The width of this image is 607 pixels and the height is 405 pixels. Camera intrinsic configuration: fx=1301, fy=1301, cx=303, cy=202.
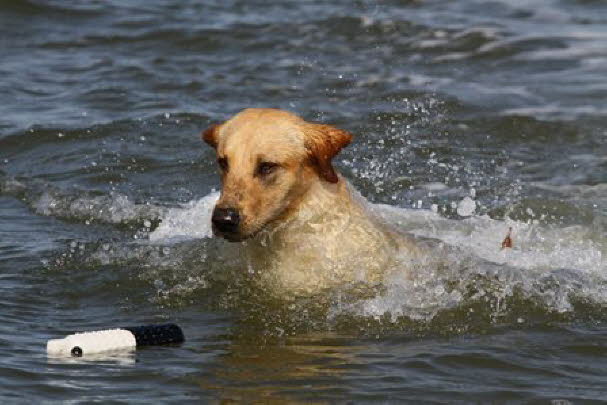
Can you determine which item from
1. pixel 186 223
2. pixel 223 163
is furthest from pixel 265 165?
pixel 186 223

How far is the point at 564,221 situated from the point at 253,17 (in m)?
7.76

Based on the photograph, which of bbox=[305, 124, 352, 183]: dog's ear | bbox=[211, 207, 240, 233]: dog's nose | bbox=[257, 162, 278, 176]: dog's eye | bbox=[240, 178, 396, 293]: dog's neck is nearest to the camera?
bbox=[211, 207, 240, 233]: dog's nose

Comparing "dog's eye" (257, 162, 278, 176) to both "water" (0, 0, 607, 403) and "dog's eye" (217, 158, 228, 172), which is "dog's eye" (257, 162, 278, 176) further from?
"water" (0, 0, 607, 403)

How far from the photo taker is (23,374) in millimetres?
6469

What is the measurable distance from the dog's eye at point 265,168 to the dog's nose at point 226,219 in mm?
311

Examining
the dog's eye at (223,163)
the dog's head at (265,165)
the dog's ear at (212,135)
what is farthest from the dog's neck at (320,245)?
the dog's ear at (212,135)

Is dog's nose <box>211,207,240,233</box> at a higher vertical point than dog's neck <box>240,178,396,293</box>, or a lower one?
higher

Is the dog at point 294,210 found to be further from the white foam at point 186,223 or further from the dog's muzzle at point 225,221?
the white foam at point 186,223

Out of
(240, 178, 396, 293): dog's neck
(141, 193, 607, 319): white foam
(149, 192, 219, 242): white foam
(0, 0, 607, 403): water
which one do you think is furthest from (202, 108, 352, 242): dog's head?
(149, 192, 219, 242): white foam

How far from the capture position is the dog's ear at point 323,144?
736 centimetres

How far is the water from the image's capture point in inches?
265

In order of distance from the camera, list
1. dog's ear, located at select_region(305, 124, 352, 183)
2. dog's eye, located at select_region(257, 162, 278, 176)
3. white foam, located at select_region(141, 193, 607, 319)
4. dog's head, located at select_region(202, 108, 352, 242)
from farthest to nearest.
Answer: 1. white foam, located at select_region(141, 193, 607, 319)
2. dog's ear, located at select_region(305, 124, 352, 183)
3. dog's eye, located at select_region(257, 162, 278, 176)
4. dog's head, located at select_region(202, 108, 352, 242)

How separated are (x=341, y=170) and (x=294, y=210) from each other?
411 centimetres

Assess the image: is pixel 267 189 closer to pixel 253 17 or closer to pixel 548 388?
pixel 548 388
